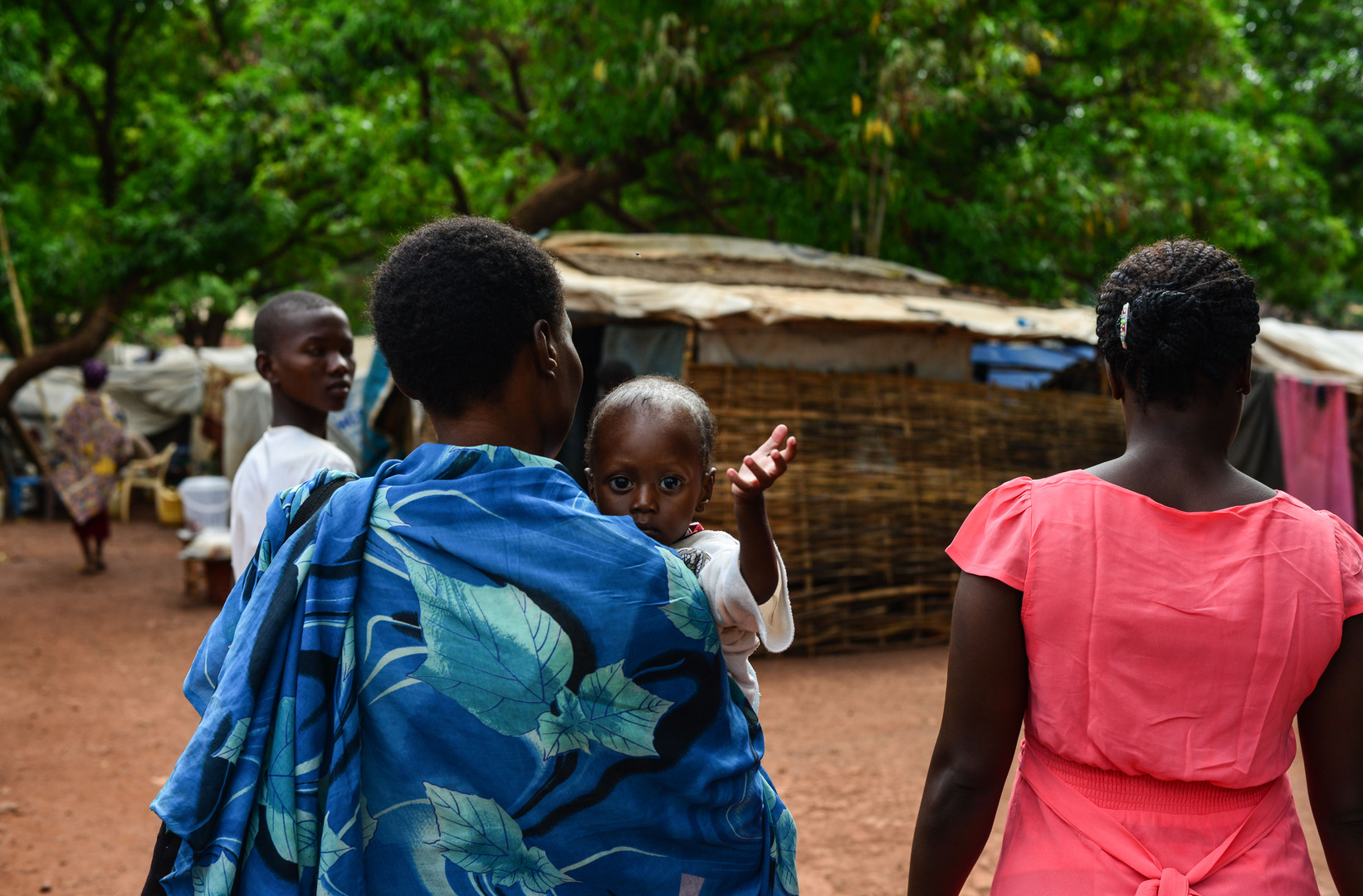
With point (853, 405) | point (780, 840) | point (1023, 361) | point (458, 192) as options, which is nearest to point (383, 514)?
point (780, 840)

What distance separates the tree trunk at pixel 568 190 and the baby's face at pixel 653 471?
7966 mm

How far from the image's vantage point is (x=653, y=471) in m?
1.86

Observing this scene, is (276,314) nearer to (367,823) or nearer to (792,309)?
(367,823)

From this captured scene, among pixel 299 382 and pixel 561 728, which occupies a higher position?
pixel 299 382

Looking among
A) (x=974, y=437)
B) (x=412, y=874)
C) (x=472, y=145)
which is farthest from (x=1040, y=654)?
(x=472, y=145)

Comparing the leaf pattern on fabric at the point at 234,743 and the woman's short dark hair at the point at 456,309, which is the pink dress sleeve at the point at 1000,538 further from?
the leaf pattern on fabric at the point at 234,743

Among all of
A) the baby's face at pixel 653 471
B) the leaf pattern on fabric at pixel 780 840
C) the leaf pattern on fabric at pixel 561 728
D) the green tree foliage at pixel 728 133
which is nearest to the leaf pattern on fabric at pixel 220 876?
the leaf pattern on fabric at pixel 561 728

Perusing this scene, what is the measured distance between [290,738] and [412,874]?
0.23 meters

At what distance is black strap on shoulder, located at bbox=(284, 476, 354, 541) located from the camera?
1369 millimetres

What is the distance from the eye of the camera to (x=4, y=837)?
13.8 feet

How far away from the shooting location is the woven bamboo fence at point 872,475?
22.5 ft

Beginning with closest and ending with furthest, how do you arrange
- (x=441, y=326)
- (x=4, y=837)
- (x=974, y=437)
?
1. (x=441, y=326)
2. (x=4, y=837)
3. (x=974, y=437)

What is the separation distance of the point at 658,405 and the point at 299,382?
1.52 metres

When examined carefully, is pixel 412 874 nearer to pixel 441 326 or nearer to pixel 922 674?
pixel 441 326
